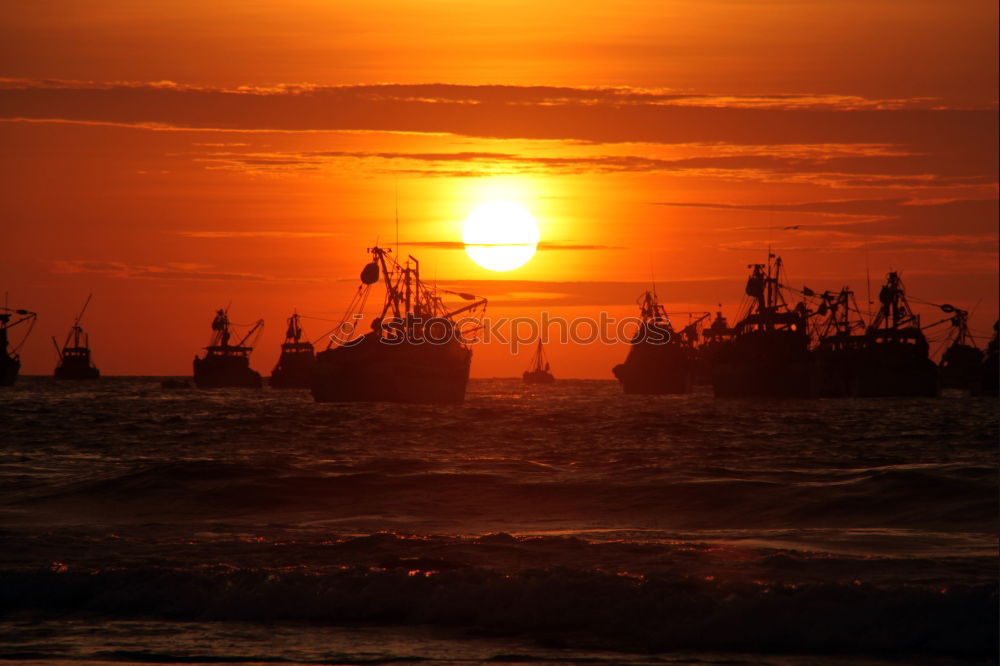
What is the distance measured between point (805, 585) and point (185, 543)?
13.9 meters

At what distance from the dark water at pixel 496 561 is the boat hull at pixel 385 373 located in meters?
84.8

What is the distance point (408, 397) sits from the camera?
133 metres

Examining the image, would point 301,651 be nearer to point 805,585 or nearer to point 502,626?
point 502,626

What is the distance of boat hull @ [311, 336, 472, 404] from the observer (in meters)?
134

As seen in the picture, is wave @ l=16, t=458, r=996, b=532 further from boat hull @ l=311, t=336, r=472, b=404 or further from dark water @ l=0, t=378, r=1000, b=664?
boat hull @ l=311, t=336, r=472, b=404

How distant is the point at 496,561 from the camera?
2339 centimetres

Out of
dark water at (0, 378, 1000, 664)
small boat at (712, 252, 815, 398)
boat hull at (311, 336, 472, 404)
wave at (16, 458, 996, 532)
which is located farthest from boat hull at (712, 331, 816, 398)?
wave at (16, 458, 996, 532)

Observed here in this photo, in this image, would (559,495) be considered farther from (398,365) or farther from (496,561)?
(398,365)

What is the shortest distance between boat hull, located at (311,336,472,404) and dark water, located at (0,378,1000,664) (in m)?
84.8

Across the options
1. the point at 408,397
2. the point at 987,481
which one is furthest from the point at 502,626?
the point at 408,397

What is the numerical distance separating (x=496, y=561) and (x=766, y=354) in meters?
162

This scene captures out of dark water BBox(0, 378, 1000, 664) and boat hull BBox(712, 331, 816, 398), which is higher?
boat hull BBox(712, 331, 816, 398)

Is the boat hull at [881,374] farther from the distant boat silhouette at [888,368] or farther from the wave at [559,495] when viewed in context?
the wave at [559,495]

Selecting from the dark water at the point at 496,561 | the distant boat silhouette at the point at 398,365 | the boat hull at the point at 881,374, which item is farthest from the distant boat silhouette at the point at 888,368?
the dark water at the point at 496,561
